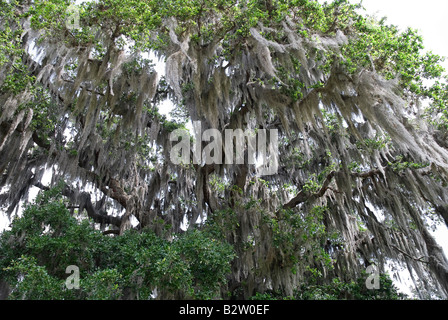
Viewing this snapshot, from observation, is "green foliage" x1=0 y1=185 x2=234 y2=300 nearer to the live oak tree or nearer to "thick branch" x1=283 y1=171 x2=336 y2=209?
the live oak tree

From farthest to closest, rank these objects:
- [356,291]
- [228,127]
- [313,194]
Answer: [313,194] < [228,127] < [356,291]

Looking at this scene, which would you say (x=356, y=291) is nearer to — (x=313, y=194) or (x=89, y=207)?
(x=313, y=194)

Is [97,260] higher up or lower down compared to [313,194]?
lower down

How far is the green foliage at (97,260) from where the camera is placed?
4.29 m

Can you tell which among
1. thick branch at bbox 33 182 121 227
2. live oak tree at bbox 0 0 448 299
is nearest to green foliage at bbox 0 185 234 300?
live oak tree at bbox 0 0 448 299

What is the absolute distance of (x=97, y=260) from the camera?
551cm

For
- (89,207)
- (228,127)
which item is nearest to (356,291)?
(228,127)

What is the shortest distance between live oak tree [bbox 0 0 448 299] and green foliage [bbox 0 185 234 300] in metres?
0.04

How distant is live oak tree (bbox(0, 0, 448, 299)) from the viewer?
5.61 metres

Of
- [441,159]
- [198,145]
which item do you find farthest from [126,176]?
[441,159]

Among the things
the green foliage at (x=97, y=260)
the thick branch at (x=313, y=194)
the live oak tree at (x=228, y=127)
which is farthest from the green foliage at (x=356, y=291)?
the thick branch at (x=313, y=194)

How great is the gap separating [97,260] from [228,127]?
4107mm

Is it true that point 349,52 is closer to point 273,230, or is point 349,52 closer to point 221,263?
point 273,230

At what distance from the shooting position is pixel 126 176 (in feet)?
32.6
